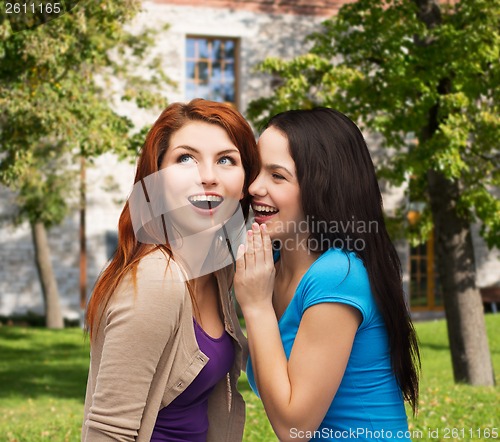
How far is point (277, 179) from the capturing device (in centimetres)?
250

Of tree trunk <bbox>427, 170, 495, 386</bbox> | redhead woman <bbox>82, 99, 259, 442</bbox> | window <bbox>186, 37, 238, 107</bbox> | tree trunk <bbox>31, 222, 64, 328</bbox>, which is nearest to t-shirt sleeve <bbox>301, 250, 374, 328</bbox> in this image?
redhead woman <bbox>82, 99, 259, 442</bbox>

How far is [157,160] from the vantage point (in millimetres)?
2555

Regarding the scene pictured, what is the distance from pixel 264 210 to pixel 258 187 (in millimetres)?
83

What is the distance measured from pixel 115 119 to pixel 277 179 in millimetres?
8464

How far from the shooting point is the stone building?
1986 cm

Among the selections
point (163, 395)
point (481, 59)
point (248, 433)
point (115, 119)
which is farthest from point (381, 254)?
point (115, 119)

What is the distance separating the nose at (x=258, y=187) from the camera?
2.51 m

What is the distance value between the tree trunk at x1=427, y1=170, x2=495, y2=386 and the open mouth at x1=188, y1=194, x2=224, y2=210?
904 centimetres

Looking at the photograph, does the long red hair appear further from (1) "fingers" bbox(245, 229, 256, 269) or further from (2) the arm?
(2) the arm

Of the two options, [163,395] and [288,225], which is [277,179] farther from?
[163,395]

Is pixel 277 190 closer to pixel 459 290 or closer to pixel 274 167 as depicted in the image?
pixel 274 167

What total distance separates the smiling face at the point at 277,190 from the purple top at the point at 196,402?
0.40m

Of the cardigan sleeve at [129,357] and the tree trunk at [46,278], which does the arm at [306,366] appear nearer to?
the cardigan sleeve at [129,357]

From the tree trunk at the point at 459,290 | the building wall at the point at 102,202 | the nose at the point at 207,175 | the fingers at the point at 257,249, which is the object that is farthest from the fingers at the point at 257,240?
the building wall at the point at 102,202
